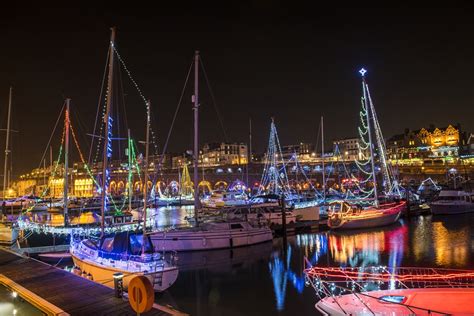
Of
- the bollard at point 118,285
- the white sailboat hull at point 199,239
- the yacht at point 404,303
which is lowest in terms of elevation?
the white sailboat hull at point 199,239

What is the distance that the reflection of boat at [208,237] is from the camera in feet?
89.6

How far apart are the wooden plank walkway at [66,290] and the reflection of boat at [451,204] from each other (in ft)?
178

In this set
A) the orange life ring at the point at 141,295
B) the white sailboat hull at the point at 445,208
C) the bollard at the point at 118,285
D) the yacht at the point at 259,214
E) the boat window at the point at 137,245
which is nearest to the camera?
the orange life ring at the point at 141,295

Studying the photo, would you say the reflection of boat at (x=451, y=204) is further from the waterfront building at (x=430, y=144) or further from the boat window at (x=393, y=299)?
the waterfront building at (x=430, y=144)

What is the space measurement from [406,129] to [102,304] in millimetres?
164022

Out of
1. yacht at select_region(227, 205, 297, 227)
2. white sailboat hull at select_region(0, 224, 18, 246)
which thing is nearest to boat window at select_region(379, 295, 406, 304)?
white sailboat hull at select_region(0, 224, 18, 246)

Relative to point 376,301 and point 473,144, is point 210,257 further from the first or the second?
point 473,144

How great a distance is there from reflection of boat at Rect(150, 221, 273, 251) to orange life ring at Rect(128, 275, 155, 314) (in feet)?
65.5

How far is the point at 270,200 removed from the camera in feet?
158

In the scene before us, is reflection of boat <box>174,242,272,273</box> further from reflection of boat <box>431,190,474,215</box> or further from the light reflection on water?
reflection of boat <box>431,190,474,215</box>

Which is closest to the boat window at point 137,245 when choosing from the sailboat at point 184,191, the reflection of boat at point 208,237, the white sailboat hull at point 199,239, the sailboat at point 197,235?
the sailboat at point 197,235

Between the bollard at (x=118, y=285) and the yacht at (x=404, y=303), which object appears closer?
the yacht at (x=404, y=303)

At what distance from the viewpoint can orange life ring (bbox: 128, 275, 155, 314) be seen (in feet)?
23.9

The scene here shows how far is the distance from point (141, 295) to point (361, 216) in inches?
1440
